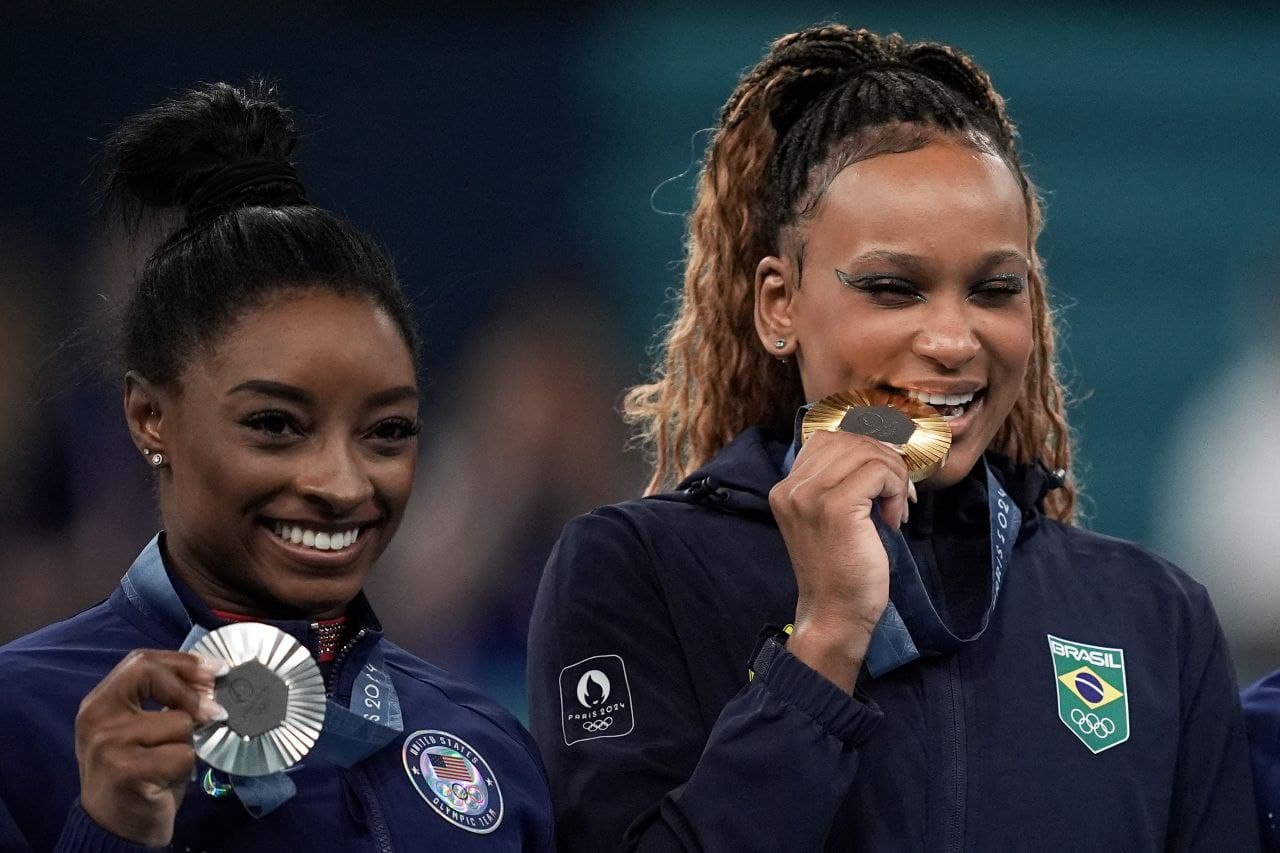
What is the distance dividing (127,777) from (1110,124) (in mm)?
5725

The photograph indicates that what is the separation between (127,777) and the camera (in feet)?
6.48

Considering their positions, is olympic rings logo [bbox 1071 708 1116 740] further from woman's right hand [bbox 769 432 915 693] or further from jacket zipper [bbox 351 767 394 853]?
jacket zipper [bbox 351 767 394 853]

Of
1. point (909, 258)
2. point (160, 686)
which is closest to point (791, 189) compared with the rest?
point (909, 258)

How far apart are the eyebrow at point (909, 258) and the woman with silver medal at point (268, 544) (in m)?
0.69

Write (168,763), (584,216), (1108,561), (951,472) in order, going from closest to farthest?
(168,763), (951,472), (1108,561), (584,216)

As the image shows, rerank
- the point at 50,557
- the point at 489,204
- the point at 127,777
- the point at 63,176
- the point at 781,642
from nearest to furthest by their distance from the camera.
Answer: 1. the point at 127,777
2. the point at 781,642
3. the point at 50,557
4. the point at 63,176
5. the point at 489,204

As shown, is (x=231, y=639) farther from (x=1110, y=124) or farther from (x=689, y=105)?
(x=1110, y=124)

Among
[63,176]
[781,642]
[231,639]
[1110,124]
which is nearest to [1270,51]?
[1110,124]

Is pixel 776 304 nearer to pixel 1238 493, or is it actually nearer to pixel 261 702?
pixel 261 702

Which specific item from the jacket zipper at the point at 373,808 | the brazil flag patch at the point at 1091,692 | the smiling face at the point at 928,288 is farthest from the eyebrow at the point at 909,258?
the jacket zipper at the point at 373,808

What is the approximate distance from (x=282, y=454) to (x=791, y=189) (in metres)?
1.00

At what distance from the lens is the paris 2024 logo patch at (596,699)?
265 cm

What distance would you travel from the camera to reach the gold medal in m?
2.69

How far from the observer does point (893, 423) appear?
2.70 metres
